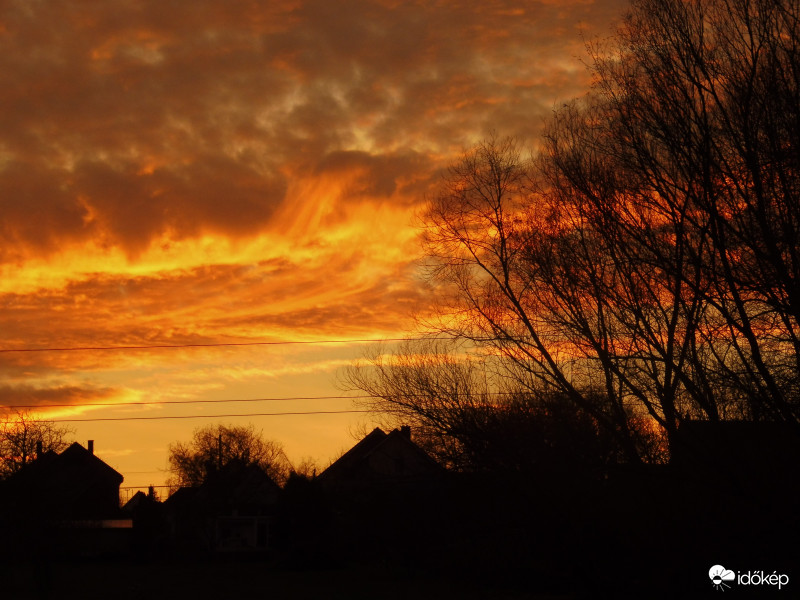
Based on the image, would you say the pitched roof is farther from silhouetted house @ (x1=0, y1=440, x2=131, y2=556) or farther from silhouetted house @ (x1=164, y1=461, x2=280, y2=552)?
silhouetted house @ (x1=0, y1=440, x2=131, y2=556)

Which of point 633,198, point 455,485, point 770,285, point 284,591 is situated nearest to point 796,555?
point 770,285

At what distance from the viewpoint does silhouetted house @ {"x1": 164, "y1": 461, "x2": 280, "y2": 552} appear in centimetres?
5150

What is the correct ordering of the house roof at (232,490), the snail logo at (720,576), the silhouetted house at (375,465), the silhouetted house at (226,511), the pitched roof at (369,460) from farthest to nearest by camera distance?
the house roof at (232,490), the silhouetted house at (226,511), the pitched roof at (369,460), the silhouetted house at (375,465), the snail logo at (720,576)

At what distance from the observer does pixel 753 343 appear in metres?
10.7

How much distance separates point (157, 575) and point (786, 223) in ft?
121

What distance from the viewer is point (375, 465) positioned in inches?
1943

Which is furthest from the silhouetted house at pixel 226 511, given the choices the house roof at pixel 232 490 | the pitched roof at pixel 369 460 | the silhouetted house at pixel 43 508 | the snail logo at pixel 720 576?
the snail logo at pixel 720 576

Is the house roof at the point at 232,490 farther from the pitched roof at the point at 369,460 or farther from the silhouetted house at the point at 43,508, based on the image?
the silhouetted house at the point at 43,508

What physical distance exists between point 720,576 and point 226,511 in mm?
46405

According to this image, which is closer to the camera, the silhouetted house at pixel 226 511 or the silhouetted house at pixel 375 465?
the silhouetted house at pixel 375 465

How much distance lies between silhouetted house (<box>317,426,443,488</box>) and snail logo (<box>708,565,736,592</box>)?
11.1 metres

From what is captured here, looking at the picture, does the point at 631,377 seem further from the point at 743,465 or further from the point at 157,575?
the point at 157,575

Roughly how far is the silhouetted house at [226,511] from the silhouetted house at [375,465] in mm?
4595

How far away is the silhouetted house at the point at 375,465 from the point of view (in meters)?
30.1
